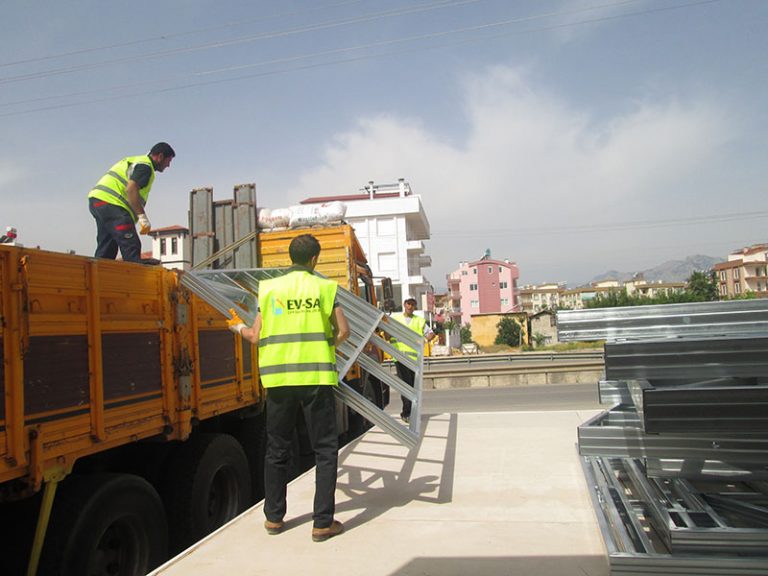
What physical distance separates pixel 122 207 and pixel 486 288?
9965 cm

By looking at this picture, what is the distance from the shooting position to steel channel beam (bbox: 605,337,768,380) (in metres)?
2.85

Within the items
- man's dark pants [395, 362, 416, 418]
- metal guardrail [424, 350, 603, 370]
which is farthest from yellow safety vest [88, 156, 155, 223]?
metal guardrail [424, 350, 603, 370]

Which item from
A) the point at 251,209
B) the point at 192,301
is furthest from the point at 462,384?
the point at 192,301

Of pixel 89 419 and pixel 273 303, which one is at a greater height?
pixel 273 303

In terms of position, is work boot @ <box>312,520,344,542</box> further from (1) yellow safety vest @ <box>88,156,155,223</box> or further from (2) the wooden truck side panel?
(1) yellow safety vest @ <box>88,156,155,223</box>

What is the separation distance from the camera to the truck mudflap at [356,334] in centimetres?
408

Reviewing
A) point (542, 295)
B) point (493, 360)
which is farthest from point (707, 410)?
point (542, 295)

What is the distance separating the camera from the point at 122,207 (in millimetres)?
5352

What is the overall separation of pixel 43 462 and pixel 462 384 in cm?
1485

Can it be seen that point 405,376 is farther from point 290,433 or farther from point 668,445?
point 668,445

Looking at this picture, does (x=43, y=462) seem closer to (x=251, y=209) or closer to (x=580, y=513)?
(x=580, y=513)

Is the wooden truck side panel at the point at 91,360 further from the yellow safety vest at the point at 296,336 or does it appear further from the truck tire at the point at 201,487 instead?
the yellow safety vest at the point at 296,336

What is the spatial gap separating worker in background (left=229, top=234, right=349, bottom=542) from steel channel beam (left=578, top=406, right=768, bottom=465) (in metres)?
1.56

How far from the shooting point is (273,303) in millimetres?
3754
